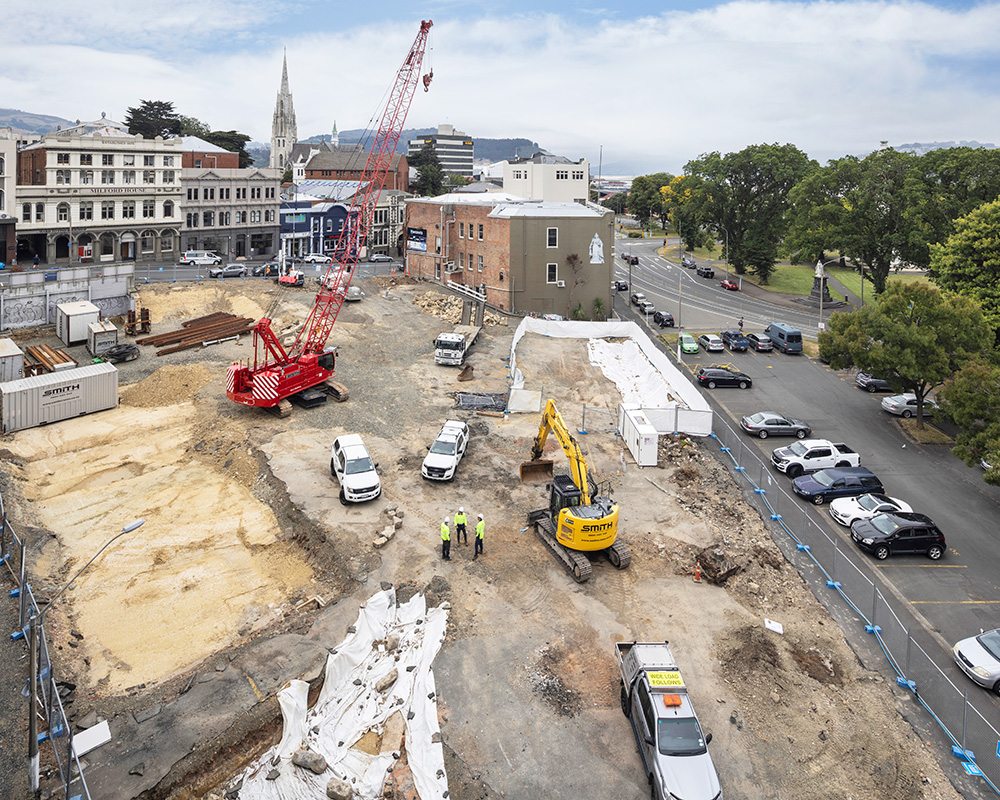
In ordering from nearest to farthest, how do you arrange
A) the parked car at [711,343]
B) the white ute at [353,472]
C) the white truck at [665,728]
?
the white truck at [665,728] < the white ute at [353,472] < the parked car at [711,343]

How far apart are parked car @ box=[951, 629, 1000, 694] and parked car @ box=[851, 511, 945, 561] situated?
529cm

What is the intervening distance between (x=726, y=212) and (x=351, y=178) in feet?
199

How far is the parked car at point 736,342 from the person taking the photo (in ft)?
175

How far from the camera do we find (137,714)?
50.0 ft

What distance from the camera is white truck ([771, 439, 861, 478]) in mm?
31422

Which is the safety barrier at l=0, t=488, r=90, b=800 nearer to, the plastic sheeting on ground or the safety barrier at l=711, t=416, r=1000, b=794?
the safety barrier at l=711, t=416, r=1000, b=794

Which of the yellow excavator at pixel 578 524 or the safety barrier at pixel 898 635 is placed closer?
the safety barrier at pixel 898 635

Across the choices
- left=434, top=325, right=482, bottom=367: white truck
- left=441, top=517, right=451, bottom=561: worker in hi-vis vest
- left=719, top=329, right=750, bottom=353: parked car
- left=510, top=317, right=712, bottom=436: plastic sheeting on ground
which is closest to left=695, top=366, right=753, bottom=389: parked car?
left=510, top=317, right=712, bottom=436: plastic sheeting on ground

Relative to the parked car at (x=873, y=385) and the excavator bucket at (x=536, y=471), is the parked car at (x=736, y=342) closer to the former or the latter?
the parked car at (x=873, y=385)

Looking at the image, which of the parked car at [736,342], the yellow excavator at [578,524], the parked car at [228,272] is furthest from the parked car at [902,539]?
the parked car at [228,272]

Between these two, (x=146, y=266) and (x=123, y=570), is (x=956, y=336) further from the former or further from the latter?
(x=146, y=266)

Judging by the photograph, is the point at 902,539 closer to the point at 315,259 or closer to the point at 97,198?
the point at 315,259

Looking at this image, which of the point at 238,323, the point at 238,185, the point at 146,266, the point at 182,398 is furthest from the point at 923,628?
the point at 238,185

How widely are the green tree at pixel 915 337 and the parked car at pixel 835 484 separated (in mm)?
8666
